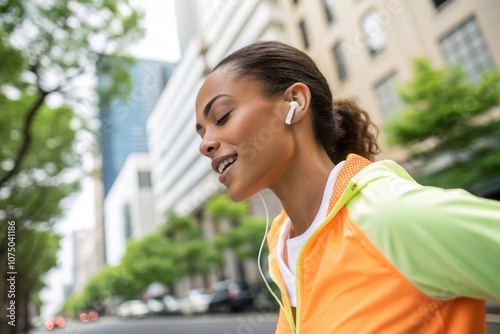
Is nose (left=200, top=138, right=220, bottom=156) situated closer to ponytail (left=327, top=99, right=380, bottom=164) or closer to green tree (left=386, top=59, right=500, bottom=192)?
ponytail (left=327, top=99, right=380, bottom=164)

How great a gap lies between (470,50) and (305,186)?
484 inches

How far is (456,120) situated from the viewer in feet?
30.7

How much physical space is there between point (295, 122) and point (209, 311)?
17.8m

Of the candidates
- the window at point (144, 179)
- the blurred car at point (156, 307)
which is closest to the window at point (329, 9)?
the blurred car at point (156, 307)

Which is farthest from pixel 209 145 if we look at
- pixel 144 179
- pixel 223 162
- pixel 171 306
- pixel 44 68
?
pixel 144 179

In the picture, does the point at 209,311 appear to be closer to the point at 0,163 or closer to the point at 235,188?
the point at 0,163

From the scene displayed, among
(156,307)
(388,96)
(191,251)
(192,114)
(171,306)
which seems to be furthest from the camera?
(192,114)

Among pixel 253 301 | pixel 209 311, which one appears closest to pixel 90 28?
pixel 253 301

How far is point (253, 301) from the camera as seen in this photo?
51.1 feet

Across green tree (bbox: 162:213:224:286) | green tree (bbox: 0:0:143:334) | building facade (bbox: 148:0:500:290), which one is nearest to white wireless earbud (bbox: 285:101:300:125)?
building facade (bbox: 148:0:500:290)

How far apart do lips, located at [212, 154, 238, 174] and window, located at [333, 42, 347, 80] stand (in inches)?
637

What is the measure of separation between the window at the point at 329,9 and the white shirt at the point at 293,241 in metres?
16.8

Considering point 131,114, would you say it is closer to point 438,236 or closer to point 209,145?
point 209,145

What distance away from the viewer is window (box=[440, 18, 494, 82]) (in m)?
Result: 10.8
